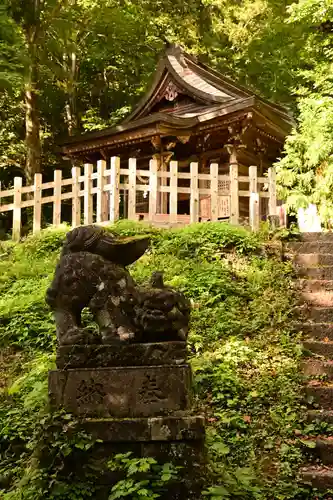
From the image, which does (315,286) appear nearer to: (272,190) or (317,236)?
(317,236)

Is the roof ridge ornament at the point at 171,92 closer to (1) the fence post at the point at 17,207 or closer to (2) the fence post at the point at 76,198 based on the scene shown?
(2) the fence post at the point at 76,198

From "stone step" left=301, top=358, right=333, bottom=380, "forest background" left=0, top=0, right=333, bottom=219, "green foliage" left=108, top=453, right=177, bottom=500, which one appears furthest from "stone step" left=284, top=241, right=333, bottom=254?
"forest background" left=0, top=0, right=333, bottom=219

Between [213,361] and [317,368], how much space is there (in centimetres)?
127

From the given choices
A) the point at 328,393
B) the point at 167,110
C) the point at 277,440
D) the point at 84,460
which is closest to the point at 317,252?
the point at 328,393

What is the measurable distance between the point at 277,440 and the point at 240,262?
4.48 m

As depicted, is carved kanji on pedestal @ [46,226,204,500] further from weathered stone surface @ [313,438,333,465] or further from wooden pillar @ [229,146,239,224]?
wooden pillar @ [229,146,239,224]

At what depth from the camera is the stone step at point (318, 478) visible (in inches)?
189

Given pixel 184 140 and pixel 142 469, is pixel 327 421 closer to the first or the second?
pixel 142 469

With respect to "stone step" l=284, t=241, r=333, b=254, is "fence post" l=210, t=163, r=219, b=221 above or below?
above

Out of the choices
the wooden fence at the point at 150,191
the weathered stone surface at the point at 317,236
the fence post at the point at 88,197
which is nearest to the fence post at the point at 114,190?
the wooden fence at the point at 150,191

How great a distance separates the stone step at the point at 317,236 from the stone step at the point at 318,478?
5.82 metres

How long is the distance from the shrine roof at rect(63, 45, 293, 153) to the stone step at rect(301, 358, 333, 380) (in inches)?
373

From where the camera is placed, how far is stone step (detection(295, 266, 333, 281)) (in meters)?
8.99

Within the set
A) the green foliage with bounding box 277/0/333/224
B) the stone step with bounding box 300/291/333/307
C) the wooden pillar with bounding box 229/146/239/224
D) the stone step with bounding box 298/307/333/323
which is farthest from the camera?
the wooden pillar with bounding box 229/146/239/224
